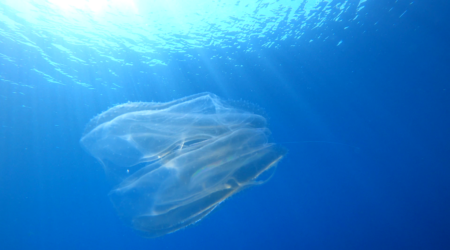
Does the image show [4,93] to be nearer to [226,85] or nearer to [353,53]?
[226,85]

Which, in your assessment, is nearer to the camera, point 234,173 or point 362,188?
point 234,173

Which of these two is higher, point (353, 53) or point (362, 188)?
point (353, 53)

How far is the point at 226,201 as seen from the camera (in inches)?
138

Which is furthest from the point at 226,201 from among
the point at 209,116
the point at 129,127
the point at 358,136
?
the point at 358,136

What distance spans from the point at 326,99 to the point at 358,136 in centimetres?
360

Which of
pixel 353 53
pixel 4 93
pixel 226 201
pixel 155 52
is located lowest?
pixel 226 201

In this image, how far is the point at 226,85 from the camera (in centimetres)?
1187

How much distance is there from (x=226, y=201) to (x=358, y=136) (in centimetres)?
1343

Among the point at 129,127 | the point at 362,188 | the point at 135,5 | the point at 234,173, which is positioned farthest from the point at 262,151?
the point at 362,188

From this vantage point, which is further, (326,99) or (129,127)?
(326,99)

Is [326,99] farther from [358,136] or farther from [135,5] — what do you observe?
[135,5]

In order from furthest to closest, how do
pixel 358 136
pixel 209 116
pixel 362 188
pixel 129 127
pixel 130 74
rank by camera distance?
pixel 362 188 → pixel 358 136 → pixel 130 74 → pixel 209 116 → pixel 129 127

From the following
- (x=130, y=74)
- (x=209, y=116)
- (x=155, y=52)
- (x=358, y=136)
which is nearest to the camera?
(x=209, y=116)

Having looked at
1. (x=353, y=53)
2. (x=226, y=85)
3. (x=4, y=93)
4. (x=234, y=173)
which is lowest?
(x=234, y=173)
